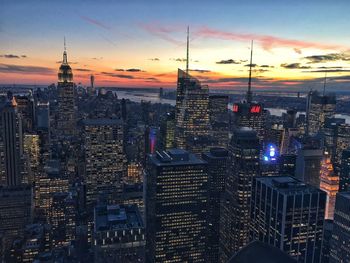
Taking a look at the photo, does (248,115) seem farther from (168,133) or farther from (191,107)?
(168,133)

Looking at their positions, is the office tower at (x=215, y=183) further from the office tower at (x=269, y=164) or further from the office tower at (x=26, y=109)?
the office tower at (x=26, y=109)

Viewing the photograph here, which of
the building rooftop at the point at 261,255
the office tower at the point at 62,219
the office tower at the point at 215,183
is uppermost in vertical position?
the building rooftop at the point at 261,255

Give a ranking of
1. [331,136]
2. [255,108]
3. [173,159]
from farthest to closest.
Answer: [331,136] → [255,108] → [173,159]

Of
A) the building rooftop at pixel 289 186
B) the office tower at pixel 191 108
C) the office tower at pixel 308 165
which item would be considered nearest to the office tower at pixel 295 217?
the building rooftop at pixel 289 186

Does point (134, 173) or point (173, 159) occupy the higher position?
point (173, 159)

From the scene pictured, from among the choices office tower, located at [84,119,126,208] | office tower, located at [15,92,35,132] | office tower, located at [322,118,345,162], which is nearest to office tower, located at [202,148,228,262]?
office tower, located at [84,119,126,208]

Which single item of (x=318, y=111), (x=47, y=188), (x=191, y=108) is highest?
(x=191, y=108)

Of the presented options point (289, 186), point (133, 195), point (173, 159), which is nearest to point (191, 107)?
point (133, 195)
